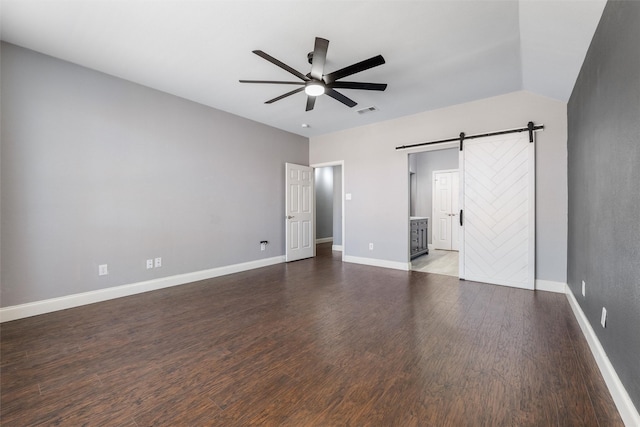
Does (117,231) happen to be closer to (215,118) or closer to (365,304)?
(215,118)

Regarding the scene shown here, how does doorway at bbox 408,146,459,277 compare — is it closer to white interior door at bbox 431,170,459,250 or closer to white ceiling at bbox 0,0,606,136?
white interior door at bbox 431,170,459,250

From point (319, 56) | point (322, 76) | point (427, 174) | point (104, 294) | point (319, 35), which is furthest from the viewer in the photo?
point (427, 174)

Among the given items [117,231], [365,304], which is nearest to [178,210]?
[117,231]

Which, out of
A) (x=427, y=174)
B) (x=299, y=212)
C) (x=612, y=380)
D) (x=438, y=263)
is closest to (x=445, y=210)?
(x=427, y=174)

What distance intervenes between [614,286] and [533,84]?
286cm

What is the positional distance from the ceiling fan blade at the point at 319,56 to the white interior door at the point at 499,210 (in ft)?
9.26

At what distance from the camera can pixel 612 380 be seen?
162 cm

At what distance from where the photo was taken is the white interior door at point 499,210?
3762mm

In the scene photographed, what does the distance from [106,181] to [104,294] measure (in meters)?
1.42

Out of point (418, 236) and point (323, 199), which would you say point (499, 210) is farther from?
point (323, 199)

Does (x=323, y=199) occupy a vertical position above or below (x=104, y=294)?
above

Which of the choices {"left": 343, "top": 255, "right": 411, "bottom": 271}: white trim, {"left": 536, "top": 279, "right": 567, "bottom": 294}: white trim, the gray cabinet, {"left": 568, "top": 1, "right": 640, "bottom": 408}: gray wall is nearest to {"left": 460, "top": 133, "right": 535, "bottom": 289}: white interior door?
{"left": 536, "top": 279, "right": 567, "bottom": 294}: white trim

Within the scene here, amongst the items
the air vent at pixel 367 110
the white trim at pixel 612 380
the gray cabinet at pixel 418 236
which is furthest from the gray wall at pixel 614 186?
the gray cabinet at pixel 418 236

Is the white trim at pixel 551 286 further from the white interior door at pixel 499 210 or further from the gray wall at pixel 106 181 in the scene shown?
the gray wall at pixel 106 181
